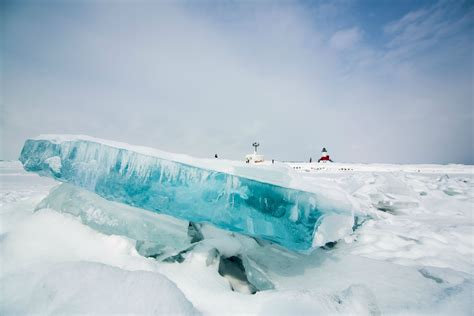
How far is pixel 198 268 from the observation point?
160 cm

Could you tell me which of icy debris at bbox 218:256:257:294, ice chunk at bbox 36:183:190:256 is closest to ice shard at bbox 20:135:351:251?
ice chunk at bbox 36:183:190:256

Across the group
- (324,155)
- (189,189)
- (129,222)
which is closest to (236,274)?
(189,189)

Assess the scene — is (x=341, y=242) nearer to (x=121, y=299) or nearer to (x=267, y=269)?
(x=267, y=269)

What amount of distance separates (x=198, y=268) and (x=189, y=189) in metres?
0.53

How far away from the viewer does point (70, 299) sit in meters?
1.00

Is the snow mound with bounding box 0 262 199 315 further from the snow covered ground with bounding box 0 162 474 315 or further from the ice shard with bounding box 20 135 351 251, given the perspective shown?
the ice shard with bounding box 20 135 351 251

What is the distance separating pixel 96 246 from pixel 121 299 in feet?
2.76

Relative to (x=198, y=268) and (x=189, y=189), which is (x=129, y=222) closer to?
(x=189, y=189)

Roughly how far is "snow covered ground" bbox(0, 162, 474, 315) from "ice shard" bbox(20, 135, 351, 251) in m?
0.26

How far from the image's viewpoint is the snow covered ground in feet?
3.51

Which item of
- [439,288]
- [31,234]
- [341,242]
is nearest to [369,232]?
[341,242]

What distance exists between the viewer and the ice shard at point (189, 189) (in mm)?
1614

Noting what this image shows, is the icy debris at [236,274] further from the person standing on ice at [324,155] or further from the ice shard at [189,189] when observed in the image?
the person standing on ice at [324,155]

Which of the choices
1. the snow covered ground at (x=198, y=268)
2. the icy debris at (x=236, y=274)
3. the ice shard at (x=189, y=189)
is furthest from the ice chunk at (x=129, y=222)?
the icy debris at (x=236, y=274)
